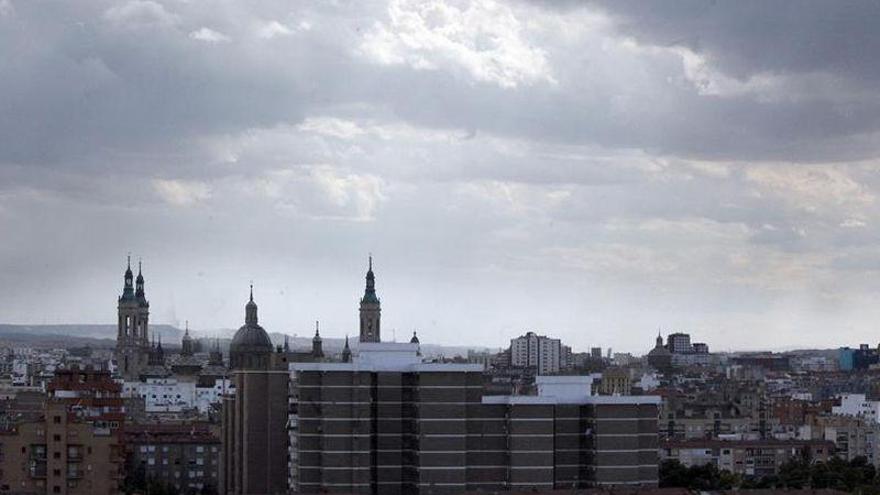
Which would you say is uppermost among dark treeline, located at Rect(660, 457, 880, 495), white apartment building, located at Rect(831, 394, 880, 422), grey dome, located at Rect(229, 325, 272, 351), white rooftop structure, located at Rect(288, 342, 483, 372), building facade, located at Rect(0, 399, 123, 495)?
grey dome, located at Rect(229, 325, 272, 351)

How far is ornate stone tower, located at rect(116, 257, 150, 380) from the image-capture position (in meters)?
148

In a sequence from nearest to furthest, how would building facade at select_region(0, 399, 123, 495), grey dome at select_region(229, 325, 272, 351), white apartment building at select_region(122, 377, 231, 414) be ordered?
building facade at select_region(0, 399, 123, 495) < grey dome at select_region(229, 325, 272, 351) < white apartment building at select_region(122, 377, 231, 414)

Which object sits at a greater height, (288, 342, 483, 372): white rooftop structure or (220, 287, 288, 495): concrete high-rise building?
(288, 342, 483, 372): white rooftop structure

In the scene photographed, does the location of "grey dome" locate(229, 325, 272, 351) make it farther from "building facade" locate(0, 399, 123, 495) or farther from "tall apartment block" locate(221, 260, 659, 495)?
"tall apartment block" locate(221, 260, 659, 495)

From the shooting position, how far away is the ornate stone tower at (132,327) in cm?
14812

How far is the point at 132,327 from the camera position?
151m

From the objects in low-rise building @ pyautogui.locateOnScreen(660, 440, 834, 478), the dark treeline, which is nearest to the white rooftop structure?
the dark treeline

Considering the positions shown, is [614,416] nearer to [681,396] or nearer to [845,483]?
[845,483]

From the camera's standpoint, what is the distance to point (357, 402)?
194ft

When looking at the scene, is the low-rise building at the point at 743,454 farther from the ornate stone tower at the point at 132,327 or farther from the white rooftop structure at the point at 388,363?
the ornate stone tower at the point at 132,327

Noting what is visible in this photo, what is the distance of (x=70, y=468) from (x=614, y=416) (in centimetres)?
1580

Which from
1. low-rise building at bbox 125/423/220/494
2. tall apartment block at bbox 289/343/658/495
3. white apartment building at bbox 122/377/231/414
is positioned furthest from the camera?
white apartment building at bbox 122/377/231/414

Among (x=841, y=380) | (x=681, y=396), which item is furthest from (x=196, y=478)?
(x=841, y=380)

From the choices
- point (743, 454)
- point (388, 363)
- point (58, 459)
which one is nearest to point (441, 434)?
point (388, 363)
